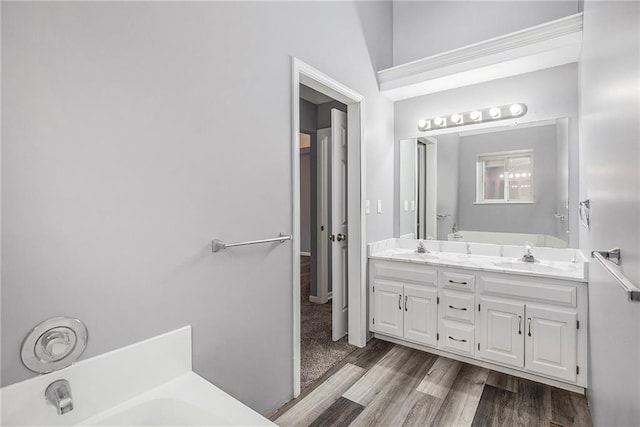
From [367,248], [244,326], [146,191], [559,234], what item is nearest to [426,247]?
[367,248]

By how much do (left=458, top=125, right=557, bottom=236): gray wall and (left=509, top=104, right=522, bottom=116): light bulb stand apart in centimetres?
14

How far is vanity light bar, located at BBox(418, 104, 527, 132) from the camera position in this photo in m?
2.67

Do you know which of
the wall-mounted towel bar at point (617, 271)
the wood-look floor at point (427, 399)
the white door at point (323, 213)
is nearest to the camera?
the wall-mounted towel bar at point (617, 271)

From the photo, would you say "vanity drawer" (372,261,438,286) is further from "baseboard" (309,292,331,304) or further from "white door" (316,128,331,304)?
"baseboard" (309,292,331,304)

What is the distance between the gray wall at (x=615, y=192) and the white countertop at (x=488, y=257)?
557 millimetres

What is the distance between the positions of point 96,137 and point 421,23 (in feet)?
10.2

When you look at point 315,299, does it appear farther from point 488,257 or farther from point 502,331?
point 502,331

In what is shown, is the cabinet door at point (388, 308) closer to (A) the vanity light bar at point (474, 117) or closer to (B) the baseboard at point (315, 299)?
(B) the baseboard at point (315, 299)

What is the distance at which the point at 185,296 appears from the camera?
1426 mm

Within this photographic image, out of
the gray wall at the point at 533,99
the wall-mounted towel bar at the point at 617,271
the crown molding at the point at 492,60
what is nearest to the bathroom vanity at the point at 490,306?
the gray wall at the point at 533,99

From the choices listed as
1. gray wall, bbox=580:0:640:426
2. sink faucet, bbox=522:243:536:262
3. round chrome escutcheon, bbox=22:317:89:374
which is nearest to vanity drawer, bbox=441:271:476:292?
sink faucet, bbox=522:243:536:262

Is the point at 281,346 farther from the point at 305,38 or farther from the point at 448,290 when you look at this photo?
the point at 305,38

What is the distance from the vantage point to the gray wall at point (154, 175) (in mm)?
997

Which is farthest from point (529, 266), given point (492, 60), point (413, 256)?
point (492, 60)
